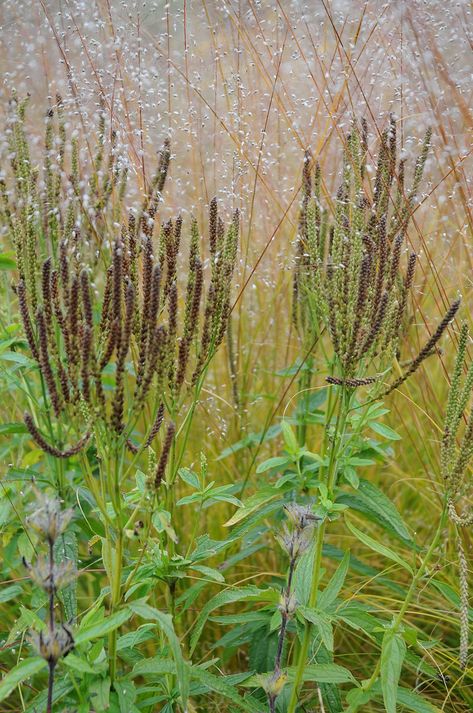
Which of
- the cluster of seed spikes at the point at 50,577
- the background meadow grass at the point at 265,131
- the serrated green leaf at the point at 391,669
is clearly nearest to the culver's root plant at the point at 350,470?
the serrated green leaf at the point at 391,669

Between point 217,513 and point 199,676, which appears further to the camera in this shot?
point 217,513

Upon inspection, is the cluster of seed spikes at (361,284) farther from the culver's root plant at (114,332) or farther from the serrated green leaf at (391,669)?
the serrated green leaf at (391,669)

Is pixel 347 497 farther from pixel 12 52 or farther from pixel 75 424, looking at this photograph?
pixel 12 52

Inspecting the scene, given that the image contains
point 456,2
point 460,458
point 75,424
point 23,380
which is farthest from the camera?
point 456,2

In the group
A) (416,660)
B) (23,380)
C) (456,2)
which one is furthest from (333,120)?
(416,660)

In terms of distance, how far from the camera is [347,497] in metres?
2.10

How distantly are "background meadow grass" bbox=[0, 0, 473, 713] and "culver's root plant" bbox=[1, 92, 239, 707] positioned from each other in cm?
42

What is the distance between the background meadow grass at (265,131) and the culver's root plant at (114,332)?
0.42 meters

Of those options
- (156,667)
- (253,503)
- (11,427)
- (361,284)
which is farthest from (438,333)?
(11,427)

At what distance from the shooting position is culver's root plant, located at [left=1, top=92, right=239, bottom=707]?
1472mm

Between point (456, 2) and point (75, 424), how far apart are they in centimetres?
255

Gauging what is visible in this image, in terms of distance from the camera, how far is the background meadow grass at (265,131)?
2.88 meters

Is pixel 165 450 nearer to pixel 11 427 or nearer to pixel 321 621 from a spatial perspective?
pixel 321 621

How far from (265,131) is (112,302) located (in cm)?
161
